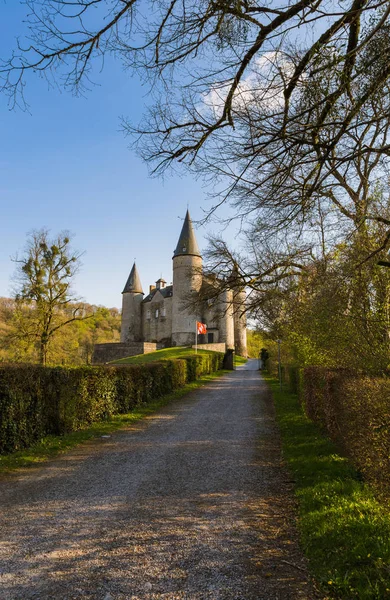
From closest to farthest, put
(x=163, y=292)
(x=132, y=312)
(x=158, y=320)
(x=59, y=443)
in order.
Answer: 1. (x=59, y=443)
2. (x=158, y=320)
3. (x=163, y=292)
4. (x=132, y=312)

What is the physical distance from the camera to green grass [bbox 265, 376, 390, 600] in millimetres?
2873

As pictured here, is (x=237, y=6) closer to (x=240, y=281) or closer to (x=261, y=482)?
(x=261, y=482)

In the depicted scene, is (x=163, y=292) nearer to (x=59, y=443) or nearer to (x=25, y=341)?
(x=25, y=341)

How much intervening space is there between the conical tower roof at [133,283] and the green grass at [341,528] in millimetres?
52863

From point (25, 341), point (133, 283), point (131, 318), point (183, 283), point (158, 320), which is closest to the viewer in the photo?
point (25, 341)

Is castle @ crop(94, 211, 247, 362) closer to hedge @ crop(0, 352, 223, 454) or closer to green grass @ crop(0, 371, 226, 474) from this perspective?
hedge @ crop(0, 352, 223, 454)

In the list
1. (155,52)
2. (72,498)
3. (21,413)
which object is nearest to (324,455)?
(72,498)

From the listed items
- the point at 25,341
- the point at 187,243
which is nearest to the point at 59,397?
the point at 25,341

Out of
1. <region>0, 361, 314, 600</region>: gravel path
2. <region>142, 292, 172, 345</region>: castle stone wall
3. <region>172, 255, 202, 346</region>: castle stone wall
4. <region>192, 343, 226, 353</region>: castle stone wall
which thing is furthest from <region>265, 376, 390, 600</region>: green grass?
<region>142, 292, 172, 345</region>: castle stone wall

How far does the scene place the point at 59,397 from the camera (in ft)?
27.1

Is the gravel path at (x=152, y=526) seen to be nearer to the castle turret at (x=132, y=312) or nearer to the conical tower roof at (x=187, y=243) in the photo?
the conical tower roof at (x=187, y=243)

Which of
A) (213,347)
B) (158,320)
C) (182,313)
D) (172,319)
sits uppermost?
(182,313)

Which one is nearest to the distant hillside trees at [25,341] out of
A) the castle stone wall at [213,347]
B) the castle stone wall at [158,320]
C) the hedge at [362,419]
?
the castle stone wall at [213,347]

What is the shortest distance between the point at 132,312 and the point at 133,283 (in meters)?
4.38
